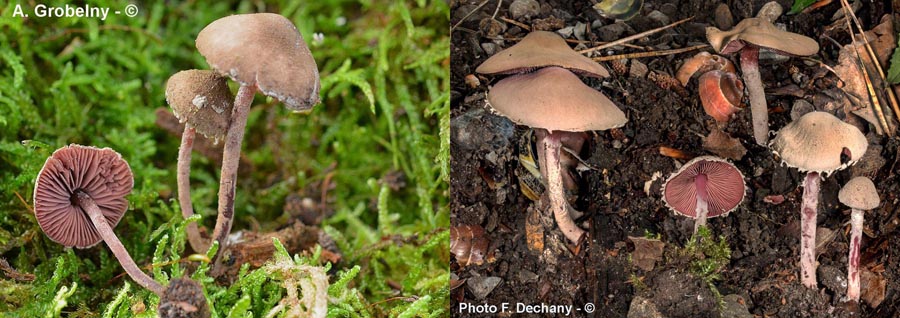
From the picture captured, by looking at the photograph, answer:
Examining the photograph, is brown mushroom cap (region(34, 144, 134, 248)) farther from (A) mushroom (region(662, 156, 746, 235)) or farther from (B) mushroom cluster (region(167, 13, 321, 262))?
(A) mushroom (region(662, 156, 746, 235))

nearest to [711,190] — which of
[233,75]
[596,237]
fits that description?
[596,237]

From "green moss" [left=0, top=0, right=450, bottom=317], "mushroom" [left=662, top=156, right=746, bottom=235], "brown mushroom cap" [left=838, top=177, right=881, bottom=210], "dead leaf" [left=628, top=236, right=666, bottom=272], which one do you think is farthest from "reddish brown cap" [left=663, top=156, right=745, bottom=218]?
"green moss" [left=0, top=0, right=450, bottom=317]

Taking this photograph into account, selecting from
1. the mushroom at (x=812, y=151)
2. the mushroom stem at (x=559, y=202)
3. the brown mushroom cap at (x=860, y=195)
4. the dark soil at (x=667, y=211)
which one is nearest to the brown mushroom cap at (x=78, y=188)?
the dark soil at (x=667, y=211)

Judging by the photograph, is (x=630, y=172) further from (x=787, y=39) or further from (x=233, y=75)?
(x=233, y=75)

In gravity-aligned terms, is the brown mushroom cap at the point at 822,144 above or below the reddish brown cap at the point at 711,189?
above

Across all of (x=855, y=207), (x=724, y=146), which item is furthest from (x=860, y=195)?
(x=724, y=146)

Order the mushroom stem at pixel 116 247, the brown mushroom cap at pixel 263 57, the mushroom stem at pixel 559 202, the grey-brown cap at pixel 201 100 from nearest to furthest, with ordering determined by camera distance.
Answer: the brown mushroom cap at pixel 263 57 < the grey-brown cap at pixel 201 100 < the mushroom stem at pixel 116 247 < the mushroom stem at pixel 559 202

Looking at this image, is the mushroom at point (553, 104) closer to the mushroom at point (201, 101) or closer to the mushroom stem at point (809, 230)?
the mushroom stem at point (809, 230)
